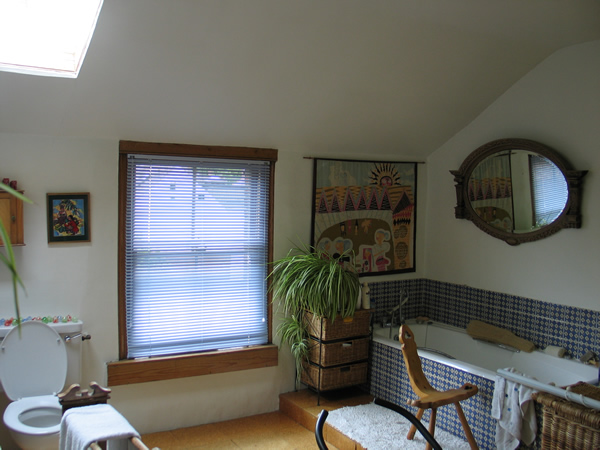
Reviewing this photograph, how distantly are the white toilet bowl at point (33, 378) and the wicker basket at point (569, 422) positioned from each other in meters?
2.55

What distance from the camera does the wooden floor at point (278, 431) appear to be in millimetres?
3611

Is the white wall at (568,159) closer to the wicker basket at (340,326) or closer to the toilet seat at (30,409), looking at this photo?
the wicker basket at (340,326)

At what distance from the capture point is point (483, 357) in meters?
4.21

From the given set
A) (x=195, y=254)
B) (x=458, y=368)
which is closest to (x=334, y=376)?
(x=458, y=368)

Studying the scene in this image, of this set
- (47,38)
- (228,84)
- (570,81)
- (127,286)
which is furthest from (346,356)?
(47,38)

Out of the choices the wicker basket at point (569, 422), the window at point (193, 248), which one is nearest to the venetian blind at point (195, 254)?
the window at point (193, 248)

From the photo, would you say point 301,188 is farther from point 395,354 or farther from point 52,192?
point 52,192

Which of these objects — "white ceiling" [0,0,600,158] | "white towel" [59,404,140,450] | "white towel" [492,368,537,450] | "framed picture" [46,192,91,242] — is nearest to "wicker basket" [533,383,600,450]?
"white towel" [492,368,537,450]

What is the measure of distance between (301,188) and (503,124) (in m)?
1.63

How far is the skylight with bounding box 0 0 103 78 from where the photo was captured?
9.34ft

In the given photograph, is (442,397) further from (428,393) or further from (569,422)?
(569,422)

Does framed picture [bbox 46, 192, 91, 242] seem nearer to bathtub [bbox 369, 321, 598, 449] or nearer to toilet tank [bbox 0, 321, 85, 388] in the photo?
toilet tank [bbox 0, 321, 85, 388]

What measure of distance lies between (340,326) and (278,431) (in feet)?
2.81

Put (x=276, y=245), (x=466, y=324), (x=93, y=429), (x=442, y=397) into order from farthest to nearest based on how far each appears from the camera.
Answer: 1. (x=466, y=324)
2. (x=276, y=245)
3. (x=442, y=397)
4. (x=93, y=429)
